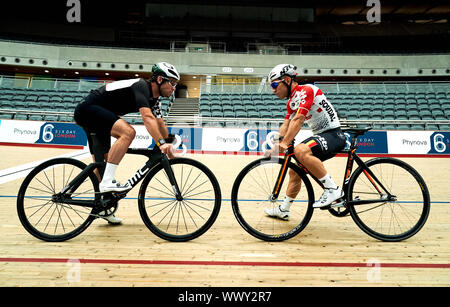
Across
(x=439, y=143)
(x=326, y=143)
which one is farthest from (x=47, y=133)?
(x=439, y=143)

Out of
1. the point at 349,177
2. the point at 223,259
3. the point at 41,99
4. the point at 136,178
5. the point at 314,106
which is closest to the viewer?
the point at 223,259

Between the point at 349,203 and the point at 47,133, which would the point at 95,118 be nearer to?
the point at 349,203

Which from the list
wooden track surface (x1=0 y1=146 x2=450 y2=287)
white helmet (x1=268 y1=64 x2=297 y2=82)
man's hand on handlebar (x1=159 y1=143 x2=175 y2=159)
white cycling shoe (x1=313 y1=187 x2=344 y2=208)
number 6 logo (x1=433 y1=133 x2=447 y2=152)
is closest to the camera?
wooden track surface (x1=0 y1=146 x2=450 y2=287)

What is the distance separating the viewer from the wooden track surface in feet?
5.19

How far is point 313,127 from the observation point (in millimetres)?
2426

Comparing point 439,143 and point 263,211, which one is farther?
point 439,143

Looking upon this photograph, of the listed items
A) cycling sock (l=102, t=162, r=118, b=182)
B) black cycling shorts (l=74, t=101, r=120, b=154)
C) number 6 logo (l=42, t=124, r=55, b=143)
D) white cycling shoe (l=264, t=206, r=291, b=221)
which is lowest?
white cycling shoe (l=264, t=206, r=291, b=221)

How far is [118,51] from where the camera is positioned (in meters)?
18.4

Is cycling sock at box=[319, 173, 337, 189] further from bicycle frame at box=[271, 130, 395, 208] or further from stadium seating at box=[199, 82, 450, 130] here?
stadium seating at box=[199, 82, 450, 130]

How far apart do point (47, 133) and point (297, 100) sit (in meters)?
9.33

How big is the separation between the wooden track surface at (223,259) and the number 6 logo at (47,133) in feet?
24.1

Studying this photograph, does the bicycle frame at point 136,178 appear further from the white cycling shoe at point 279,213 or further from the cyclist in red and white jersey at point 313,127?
the white cycling shoe at point 279,213

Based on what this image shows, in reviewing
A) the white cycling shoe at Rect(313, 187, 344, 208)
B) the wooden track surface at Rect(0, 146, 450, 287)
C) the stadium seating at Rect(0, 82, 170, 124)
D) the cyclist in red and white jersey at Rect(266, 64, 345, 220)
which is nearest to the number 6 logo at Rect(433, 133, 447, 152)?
the wooden track surface at Rect(0, 146, 450, 287)

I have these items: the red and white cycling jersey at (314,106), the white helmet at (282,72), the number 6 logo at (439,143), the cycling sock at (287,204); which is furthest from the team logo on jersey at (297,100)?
the number 6 logo at (439,143)
